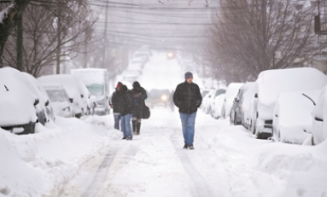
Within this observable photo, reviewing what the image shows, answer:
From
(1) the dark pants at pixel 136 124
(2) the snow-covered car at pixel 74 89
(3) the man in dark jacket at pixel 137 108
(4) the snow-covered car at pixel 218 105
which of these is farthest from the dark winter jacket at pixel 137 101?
(4) the snow-covered car at pixel 218 105

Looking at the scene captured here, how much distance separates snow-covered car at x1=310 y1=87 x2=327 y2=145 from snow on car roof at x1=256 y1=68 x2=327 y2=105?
6.05 metres

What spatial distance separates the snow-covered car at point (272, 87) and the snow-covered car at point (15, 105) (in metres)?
6.11

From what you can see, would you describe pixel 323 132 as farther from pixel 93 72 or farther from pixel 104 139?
pixel 93 72

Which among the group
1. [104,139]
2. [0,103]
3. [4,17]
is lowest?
[104,139]

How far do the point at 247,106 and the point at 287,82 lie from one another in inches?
101

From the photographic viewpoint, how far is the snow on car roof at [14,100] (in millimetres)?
13295

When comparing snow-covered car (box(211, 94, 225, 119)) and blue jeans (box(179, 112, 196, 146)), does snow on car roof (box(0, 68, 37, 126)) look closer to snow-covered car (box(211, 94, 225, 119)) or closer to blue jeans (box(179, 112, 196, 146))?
blue jeans (box(179, 112, 196, 146))

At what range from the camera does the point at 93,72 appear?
38.3 metres

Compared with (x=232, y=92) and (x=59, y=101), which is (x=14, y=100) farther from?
(x=232, y=92)

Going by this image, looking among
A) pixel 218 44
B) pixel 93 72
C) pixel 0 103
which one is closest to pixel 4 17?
pixel 0 103

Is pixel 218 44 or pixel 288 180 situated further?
pixel 218 44

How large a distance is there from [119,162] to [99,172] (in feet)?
4.32

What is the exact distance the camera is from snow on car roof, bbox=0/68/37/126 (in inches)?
523

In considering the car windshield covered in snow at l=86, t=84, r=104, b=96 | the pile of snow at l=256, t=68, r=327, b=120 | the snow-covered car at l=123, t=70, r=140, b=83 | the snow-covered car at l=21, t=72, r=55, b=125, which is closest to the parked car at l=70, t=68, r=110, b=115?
the car windshield covered in snow at l=86, t=84, r=104, b=96
